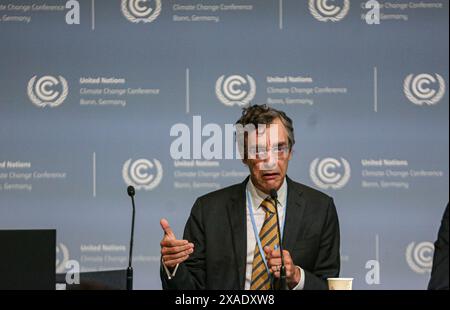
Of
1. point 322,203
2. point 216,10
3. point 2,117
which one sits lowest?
point 322,203

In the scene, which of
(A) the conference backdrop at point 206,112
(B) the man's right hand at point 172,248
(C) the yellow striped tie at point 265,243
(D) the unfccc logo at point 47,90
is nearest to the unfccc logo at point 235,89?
(A) the conference backdrop at point 206,112

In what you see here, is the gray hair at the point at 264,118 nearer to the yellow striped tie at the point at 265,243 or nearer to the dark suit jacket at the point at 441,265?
the yellow striped tie at the point at 265,243

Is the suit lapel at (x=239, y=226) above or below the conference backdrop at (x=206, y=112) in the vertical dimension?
below

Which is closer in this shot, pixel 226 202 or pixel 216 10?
pixel 226 202

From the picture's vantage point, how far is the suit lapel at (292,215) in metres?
3.84

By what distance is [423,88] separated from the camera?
569 cm

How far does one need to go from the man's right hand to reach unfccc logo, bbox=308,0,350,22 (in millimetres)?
2809

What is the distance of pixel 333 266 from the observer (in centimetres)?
390

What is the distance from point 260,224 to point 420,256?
2124 mm

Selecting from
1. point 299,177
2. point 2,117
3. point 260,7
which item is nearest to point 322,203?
point 299,177

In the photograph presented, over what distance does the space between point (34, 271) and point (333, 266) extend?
5.36 feet

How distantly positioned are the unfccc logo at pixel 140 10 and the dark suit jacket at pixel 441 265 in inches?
140

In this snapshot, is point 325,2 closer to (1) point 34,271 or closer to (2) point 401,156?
(2) point 401,156

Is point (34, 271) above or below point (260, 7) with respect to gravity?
below
